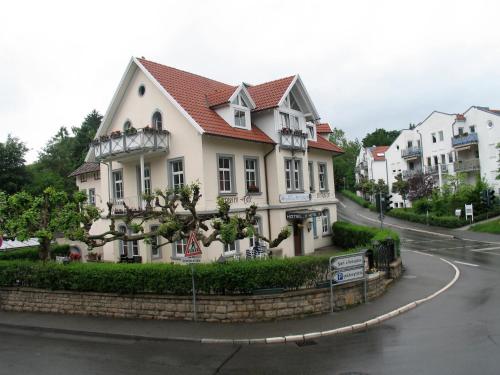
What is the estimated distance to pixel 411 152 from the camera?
199ft

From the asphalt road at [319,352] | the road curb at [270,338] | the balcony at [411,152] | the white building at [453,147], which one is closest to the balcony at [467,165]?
the white building at [453,147]

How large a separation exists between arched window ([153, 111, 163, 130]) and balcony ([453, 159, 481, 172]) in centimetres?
4080

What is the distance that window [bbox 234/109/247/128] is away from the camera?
22.7m

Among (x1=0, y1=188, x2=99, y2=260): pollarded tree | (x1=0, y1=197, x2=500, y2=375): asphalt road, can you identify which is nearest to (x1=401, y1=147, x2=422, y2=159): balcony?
(x1=0, y1=197, x2=500, y2=375): asphalt road

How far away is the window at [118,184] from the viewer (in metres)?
24.8

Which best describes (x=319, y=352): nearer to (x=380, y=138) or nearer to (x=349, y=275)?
(x=349, y=275)

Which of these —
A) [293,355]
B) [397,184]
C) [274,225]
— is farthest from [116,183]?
[397,184]

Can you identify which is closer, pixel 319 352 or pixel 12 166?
pixel 319 352

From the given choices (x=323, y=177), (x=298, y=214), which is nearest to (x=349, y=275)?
(x=298, y=214)

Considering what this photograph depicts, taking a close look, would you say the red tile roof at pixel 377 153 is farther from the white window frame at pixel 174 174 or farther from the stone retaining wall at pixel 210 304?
the stone retaining wall at pixel 210 304

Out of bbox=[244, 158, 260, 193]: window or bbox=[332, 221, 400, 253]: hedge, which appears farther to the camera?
bbox=[244, 158, 260, 193]: window

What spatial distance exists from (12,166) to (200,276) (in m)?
40.8

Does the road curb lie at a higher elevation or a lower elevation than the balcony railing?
lower

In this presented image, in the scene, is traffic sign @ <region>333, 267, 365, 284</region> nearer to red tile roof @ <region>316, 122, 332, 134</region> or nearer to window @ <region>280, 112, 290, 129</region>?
window @ <region>280, 112, 290, 129</region>
